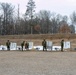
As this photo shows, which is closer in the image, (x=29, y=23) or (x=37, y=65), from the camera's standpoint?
(x=37, y=65)

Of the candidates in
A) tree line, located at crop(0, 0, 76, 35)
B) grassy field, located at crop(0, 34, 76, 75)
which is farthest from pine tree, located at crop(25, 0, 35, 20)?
grassy field, located at crop(0, 34, 76, 75)

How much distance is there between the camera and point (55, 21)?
130m

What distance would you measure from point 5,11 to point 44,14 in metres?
24.1

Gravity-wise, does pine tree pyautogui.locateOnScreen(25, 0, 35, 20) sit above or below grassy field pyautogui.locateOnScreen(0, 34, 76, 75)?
above

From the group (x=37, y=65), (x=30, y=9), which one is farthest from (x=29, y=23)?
(x=37, y=65)

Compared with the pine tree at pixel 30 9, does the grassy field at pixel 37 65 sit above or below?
below

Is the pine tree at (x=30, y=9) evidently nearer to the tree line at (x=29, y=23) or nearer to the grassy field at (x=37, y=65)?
the tree line at (x=29, y=23)

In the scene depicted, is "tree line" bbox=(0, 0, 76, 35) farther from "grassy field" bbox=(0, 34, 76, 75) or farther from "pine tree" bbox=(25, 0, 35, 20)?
"grassy field" bbox=(0, 34, 76, 75)

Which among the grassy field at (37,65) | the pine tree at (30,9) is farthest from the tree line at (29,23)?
the grassy field at (37,65)

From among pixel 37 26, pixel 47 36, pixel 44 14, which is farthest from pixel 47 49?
pixel 44 14

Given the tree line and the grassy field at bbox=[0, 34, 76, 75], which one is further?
the tree line

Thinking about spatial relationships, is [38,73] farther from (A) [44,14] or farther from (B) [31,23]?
(A) [44,14]

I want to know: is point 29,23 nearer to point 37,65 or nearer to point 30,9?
point 30,9

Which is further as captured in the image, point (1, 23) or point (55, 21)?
point (55, 21)
